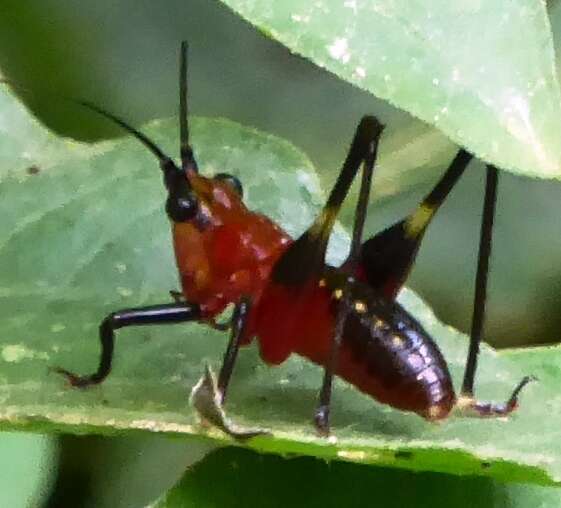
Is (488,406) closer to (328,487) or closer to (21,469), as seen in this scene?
(328,487)

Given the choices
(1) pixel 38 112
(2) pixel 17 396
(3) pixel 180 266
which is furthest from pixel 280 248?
(1) pixel 38 112

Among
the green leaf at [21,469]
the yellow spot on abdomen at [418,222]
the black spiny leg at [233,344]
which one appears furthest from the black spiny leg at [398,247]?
the green leaf at [21,469]

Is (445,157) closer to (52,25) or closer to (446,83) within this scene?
(52,25)

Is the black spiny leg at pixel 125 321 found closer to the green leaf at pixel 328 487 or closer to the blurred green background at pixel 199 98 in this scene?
the green leaf at pixel 328 487

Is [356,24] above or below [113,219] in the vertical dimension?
above

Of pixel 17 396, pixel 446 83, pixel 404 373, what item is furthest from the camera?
pixel 404 373

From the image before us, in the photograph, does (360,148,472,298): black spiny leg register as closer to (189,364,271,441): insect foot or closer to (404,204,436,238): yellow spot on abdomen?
(404,204,436,238): yellow spot on abdomen
